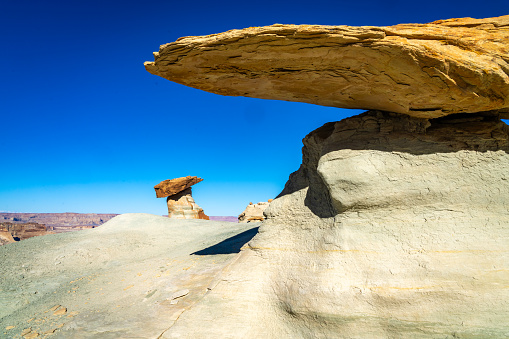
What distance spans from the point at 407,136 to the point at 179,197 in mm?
19518

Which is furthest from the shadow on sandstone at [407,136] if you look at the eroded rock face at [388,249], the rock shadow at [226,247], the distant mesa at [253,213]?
the distant mesa at [253,213]

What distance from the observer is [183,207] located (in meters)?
22.0

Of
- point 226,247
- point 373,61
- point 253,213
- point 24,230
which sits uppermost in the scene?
point 373,61

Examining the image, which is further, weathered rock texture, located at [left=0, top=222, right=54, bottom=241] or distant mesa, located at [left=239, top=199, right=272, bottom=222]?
weathered rock texture, located at [left=0, top=222, right=54, bottom=241]

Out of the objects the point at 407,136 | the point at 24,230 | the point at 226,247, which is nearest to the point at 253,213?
the point at 226,247

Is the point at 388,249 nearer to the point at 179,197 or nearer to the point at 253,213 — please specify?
the point at 253,213

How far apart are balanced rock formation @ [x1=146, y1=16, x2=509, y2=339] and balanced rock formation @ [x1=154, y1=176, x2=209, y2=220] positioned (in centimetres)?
1741

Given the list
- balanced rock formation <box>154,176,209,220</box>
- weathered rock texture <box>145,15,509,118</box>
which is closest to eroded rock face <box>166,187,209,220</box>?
balanced rock formation <box>154,176,209,220</box>

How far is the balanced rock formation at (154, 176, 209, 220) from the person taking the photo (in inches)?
859

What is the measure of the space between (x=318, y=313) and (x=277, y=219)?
75.5 inches

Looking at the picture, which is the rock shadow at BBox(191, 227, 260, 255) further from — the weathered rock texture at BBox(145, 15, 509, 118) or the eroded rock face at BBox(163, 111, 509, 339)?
the weathered rock texture at BBox(145, 15, 509, 118)

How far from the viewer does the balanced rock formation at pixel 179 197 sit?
21.8 meters

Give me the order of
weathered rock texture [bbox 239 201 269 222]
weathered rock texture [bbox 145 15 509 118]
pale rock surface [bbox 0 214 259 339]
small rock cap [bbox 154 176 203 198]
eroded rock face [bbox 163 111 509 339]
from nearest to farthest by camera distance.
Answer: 1. eroded rock face [bbox 163 111 509 339]
2. weathered rock texture [bbox 145 15 509 118]
3. pale rock surface [bbox 0 214 259 339]
4. small rock cap [bbox 154 176 203 198]
5. weathered rock texture [bbox 239 201 269 222]

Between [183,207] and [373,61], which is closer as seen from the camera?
[373,61]
